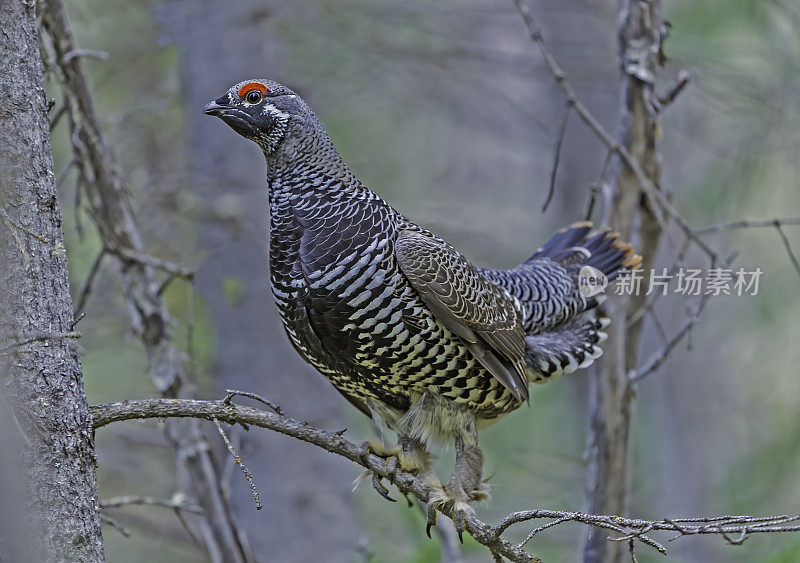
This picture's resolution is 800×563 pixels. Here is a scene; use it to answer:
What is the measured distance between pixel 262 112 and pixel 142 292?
982 mm

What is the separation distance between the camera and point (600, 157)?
963 cm

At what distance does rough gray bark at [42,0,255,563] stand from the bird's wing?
1047mm

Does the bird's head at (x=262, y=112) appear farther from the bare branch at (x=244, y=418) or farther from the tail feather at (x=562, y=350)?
the tail feather at (x=562, y=350)

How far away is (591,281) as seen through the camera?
417 cm

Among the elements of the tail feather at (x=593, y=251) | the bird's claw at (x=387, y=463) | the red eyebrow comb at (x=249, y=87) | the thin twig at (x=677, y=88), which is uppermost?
the thin twig at (x=677, y=88)

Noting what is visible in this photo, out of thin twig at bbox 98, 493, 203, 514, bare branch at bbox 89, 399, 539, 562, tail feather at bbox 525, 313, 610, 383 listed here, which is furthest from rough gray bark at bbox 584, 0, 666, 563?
thin twig at bbox 98, 493, 203, 514

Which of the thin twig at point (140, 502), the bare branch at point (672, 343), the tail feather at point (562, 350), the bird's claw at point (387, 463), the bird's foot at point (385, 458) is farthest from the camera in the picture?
the tail feather at point (562, 350)

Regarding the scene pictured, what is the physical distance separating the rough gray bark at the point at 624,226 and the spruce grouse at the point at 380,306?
0.69 metres

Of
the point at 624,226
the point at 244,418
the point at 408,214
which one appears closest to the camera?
the point at 244,418

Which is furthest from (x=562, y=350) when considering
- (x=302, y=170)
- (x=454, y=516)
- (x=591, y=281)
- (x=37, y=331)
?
(x=37, y=331)

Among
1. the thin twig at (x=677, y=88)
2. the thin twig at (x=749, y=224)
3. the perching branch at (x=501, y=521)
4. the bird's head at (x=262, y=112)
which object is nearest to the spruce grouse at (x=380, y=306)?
the bird's head at (x=262, y=112)

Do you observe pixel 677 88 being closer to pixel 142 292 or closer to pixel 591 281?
pixel 591 281

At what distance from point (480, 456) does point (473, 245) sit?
3222 mm

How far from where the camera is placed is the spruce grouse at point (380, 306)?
299cm
